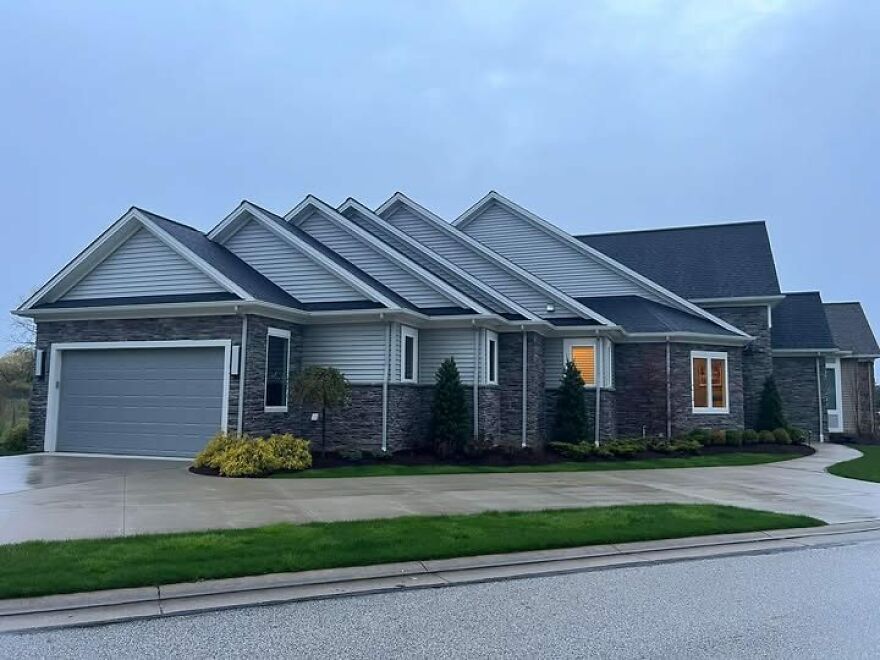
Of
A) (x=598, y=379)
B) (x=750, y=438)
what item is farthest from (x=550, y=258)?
(x=750, y=438)

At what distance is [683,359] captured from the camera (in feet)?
72.8

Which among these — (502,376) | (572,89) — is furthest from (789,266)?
(502,376)

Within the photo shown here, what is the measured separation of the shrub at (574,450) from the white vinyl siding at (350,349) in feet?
16.5

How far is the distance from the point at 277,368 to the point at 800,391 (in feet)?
65.7

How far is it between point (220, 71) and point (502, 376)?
108 ft

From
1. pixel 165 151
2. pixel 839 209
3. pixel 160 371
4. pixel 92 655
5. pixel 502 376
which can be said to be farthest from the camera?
pixel 165 151

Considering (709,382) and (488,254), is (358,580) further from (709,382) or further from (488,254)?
(709,382)

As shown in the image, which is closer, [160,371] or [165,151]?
[160,371]

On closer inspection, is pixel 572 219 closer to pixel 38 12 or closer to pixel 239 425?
pixel 38 12

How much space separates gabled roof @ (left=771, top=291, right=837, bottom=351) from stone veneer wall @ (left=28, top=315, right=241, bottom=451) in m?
20.4

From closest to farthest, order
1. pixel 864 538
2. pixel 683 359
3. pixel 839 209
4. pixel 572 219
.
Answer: pixel 864 538
pixel 683 359
pixel 839 209
pixel 572 219

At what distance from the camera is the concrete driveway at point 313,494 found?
941 centimetres

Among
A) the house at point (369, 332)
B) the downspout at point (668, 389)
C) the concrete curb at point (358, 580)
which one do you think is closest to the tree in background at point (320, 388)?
the house at point (369, 332)

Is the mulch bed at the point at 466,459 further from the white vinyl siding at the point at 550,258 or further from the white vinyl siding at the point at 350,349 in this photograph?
the white vinyl siding at the point at 550,258
